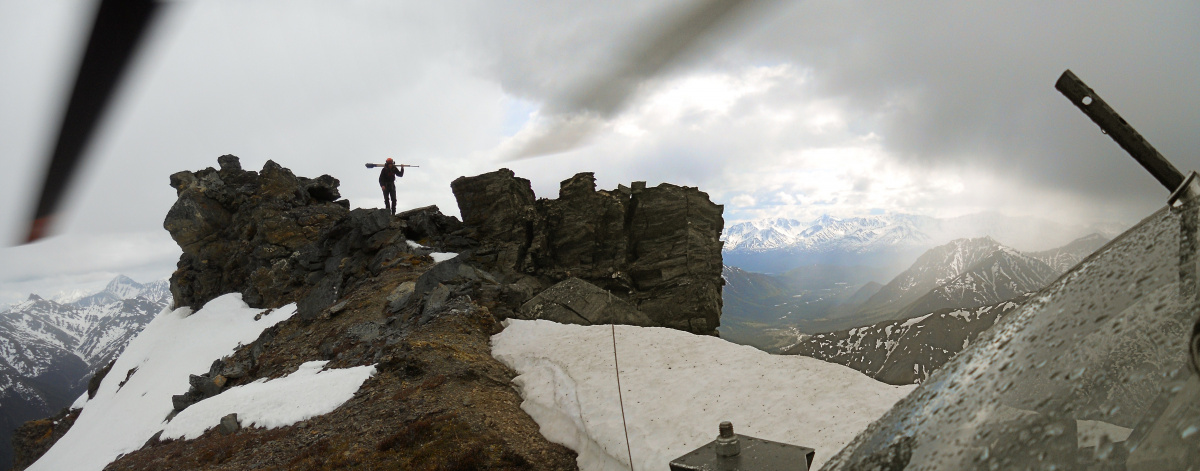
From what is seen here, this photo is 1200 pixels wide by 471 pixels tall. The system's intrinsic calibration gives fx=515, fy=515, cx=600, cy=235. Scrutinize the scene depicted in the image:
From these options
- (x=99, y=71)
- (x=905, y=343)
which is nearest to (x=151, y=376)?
(x=99, y=71)

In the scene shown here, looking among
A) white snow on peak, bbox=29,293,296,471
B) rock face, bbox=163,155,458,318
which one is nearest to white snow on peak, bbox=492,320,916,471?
white snow on peak, bbox=29,293,296,471

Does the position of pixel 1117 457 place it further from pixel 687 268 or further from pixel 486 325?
pixel 687 268

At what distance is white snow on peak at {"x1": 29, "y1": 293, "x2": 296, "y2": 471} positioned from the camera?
2311 cm

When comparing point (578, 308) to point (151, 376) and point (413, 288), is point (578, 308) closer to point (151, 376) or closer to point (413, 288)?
point (413, 288)

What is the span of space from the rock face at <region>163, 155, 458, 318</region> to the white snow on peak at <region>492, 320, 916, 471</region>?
18614mm

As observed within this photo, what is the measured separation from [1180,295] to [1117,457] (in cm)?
68

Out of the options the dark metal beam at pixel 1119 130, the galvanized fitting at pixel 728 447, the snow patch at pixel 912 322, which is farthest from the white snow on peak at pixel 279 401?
the snow patch at pixel 912 322

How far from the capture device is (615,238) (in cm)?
4100

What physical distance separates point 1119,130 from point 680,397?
33.4 feet

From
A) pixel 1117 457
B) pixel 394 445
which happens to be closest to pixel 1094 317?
pixel 1117 457

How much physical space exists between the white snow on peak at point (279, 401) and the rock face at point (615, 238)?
21.0 m

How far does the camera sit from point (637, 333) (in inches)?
656

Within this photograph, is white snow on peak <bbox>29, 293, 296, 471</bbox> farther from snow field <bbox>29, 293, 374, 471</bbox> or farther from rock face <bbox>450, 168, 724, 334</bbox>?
rock face <bbox>450, 168, 724, 334</bbox>

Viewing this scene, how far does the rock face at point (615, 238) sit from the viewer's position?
128 feet
